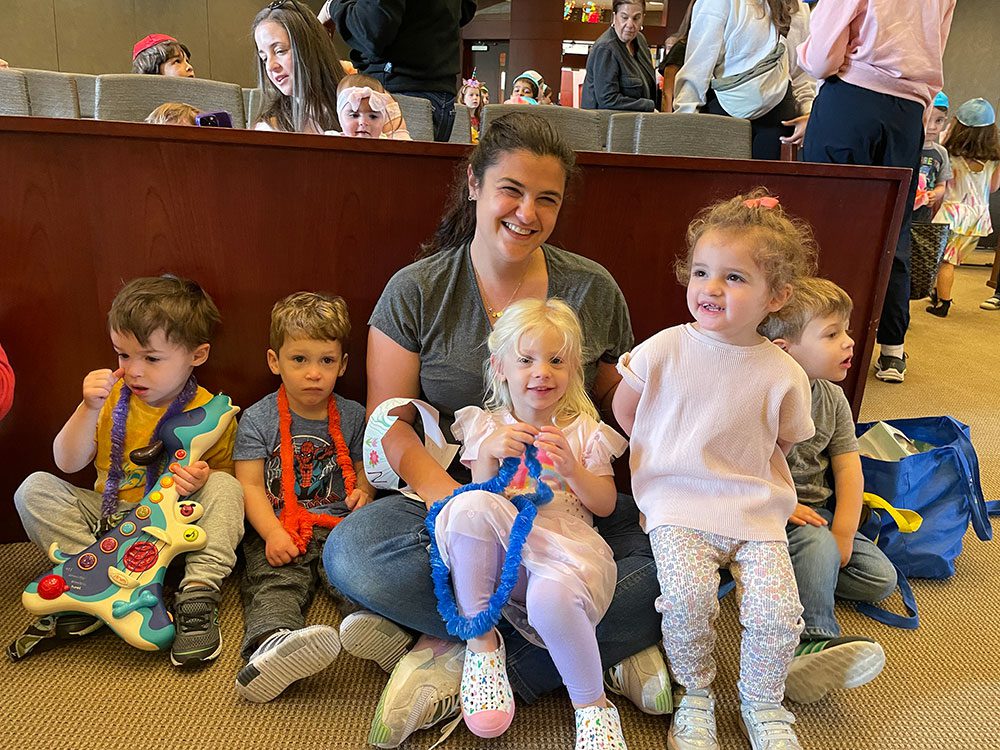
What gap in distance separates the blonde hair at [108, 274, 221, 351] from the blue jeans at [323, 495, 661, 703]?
20.3 inches

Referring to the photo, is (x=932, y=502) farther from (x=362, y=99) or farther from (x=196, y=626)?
(x=362, y=99)

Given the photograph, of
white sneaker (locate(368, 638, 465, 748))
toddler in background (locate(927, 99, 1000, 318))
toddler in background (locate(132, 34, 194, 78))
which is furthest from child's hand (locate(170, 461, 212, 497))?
toddler in background (locate(927, 99, 1000, 318))

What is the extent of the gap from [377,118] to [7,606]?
1.38m

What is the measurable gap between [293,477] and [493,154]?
2.42ft

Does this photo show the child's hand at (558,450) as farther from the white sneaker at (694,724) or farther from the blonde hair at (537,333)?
the white sneaker at (694,724)

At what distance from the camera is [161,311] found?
1371 mm

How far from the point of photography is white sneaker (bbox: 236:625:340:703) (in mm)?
1129

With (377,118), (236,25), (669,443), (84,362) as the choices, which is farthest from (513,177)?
(236,25)

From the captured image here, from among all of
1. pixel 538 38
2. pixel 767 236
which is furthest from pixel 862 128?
pixel 538 38

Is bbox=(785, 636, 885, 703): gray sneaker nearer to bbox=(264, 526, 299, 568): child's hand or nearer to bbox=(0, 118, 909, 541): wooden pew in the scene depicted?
bbox=(0, 118, 909, 541): wooden pew

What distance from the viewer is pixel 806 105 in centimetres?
312

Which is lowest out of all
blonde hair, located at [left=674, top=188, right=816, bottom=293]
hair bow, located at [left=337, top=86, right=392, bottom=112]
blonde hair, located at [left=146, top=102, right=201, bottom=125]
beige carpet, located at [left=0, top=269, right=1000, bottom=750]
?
beige carpet, located at [left=0, top=269, right=1000, bottom=750]

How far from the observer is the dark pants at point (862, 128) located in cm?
216

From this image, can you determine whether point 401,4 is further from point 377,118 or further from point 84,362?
point 84,362
